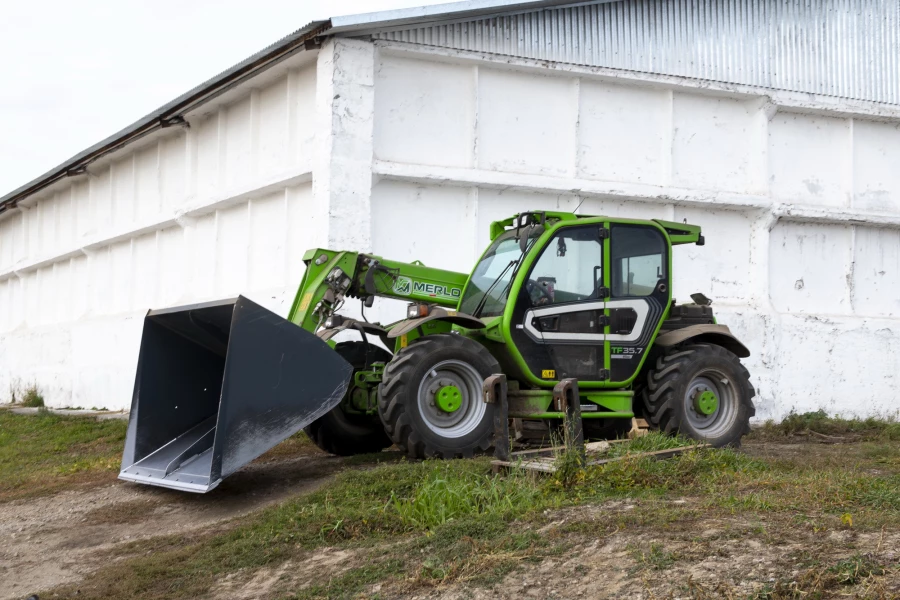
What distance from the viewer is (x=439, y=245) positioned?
13.3 metres

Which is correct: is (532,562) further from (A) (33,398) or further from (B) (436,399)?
(A) (33,398)

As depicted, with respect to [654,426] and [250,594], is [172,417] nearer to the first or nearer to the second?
[250,594]

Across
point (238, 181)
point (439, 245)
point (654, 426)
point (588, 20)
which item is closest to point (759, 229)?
point (588, 20)

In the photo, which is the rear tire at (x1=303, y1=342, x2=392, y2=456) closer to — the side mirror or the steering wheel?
the steering wheel

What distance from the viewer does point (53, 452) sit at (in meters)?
12.9

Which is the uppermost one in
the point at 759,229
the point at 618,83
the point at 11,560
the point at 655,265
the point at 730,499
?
the point at 618,83

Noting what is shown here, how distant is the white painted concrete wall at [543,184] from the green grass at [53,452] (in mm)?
1777

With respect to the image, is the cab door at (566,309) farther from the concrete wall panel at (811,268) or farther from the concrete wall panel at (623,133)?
the concrete wall panel at (811,268)

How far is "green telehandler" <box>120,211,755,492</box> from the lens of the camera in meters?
8.62

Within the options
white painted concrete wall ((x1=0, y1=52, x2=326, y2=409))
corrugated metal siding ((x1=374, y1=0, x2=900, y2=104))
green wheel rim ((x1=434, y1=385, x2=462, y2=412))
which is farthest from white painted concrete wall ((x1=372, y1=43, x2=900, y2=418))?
green wheel rim ((x1=434, y1=385, x2=462, y2=412))

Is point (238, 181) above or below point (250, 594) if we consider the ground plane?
above

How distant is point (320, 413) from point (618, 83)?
27.1 ft

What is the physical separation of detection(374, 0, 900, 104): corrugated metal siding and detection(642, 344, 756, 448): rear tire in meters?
5.52

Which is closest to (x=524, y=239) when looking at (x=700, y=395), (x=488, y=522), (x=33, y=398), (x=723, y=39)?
(x=700, y=395)
